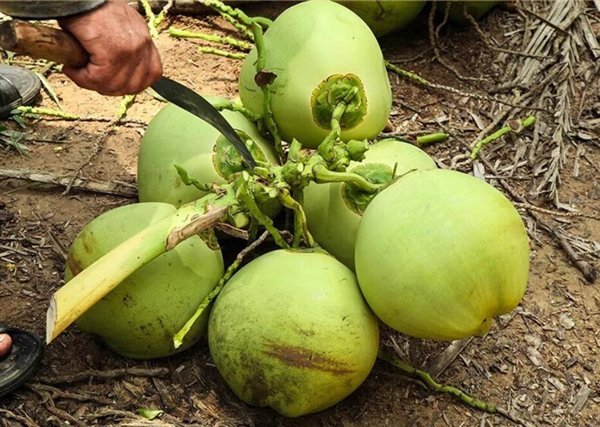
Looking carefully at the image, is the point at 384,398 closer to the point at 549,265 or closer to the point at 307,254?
the point at 307,254

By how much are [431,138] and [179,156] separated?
1.18 meters

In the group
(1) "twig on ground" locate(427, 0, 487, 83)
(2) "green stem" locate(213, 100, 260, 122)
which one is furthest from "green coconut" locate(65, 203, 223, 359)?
(1) "twig on ground" locate(427, 0, 487, 83)

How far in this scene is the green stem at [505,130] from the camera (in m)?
3.17

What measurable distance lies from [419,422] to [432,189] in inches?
25.5

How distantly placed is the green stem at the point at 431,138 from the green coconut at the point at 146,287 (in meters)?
1.20

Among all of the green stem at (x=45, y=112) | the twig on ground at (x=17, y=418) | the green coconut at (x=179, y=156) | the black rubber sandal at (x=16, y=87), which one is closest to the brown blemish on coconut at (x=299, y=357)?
the green coconut at (x=179, y=156)

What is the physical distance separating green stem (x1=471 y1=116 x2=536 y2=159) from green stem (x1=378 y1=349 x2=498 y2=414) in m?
1.06

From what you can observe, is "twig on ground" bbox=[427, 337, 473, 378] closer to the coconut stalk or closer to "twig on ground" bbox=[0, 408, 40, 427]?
the coconut stalk

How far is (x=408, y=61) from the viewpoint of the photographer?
377 cm

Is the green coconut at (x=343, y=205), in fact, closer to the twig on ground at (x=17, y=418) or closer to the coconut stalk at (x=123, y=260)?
the coconut stalk at (x=123, y=260)

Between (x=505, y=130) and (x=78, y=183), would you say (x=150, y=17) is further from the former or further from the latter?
(x=505, y=130)

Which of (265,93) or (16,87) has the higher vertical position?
(265,93)

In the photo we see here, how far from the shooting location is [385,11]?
367 centimetres

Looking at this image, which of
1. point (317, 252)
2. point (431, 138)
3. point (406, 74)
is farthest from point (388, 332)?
point (406, 74)
